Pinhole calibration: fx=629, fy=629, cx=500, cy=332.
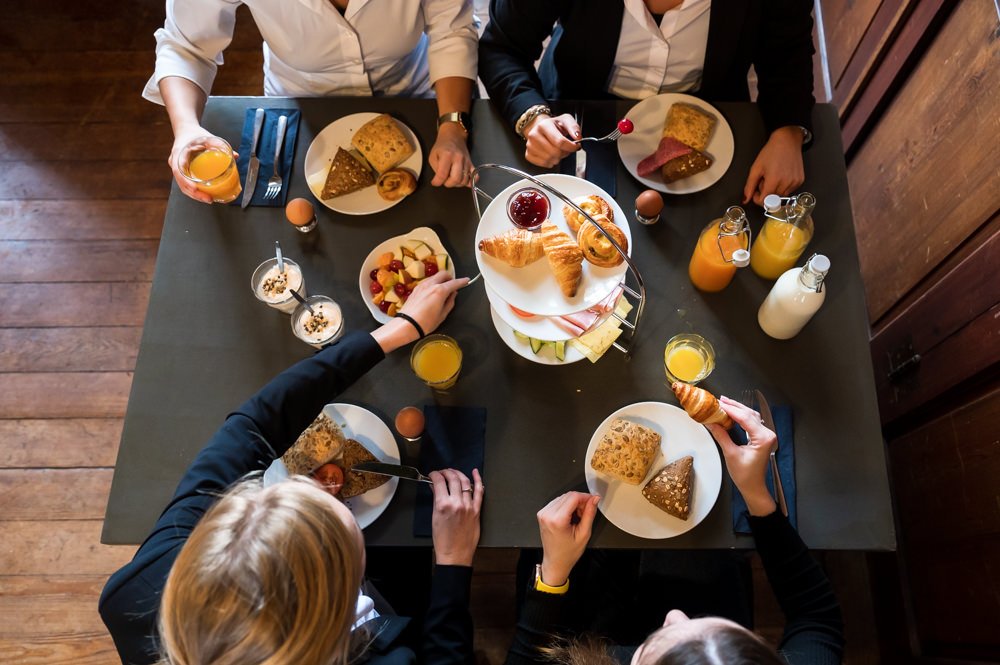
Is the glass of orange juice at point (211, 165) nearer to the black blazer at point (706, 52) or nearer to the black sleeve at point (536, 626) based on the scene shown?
the black blazer at point (706, 52)

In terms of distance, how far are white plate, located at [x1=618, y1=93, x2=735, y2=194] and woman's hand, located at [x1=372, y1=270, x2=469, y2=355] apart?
0.53 metres

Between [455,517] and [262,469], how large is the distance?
1.37 feet

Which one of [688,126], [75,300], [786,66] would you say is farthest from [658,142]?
[75,300]

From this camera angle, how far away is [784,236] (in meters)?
1.37

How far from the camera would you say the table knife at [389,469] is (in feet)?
4.20

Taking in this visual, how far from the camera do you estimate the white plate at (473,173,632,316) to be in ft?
3.59

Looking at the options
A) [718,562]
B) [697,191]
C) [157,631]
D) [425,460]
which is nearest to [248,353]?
[425,460]

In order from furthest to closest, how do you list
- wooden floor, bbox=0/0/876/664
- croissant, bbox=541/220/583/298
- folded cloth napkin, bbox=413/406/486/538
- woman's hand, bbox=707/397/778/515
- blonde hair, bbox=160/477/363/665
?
1. wooden floor, bbox=0/0/876/664
2. folded cloth napkin, bbox=413/406/486/538
3. woman's hand, bbox=707/397/778/515
4. croissant, bbox=541/220/583/298
5. blonde hair, bbox=160/477/363/665

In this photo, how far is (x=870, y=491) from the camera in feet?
4.22

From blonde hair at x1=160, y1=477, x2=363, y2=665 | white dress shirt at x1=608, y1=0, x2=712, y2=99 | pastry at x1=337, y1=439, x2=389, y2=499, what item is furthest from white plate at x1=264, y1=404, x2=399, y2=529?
white dress shirt at x1=608, y1=0, x2=712, y2=99

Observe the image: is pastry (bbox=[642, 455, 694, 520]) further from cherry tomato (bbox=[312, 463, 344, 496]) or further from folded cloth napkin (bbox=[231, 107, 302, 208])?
folded cloth napkin (bbox=[231, 107, 302, 208])

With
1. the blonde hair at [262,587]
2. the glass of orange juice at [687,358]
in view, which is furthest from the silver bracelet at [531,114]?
the blonde hair at [262,587]

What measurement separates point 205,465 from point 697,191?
125cm

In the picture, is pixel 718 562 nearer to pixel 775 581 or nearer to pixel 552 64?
pixel 775 581
